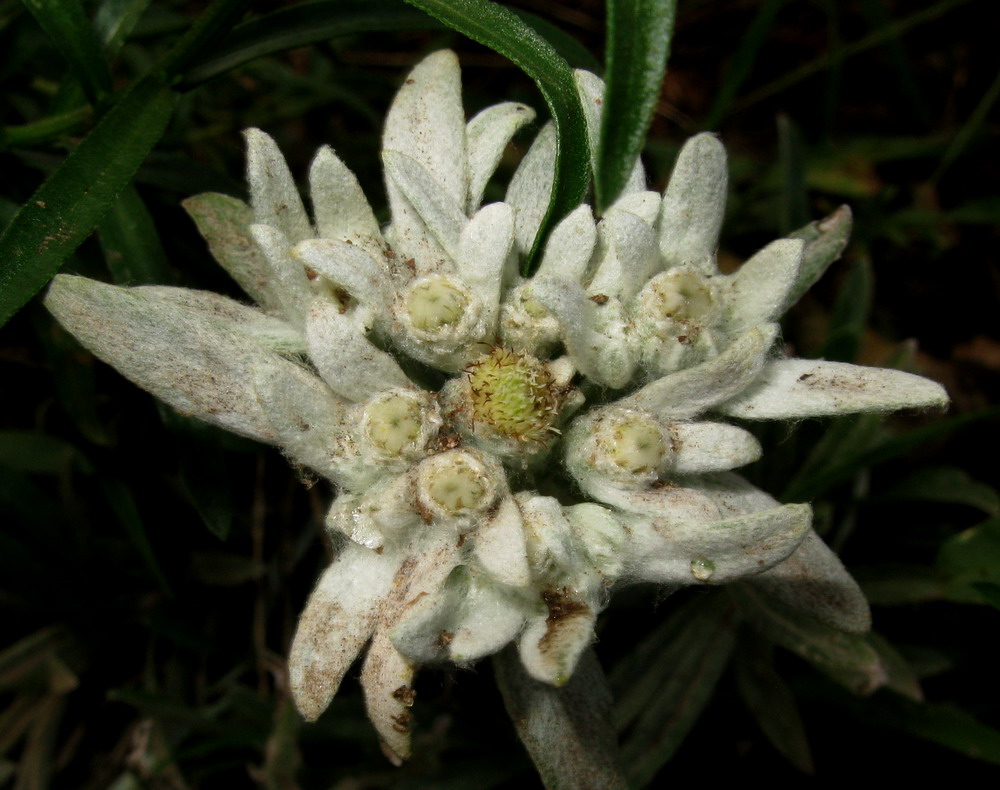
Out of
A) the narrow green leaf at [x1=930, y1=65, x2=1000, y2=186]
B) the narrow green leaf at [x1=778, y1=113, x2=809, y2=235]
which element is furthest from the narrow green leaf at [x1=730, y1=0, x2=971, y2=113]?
the narrow green leaf at [x1=778, y1=113, x2=809, y2=235]

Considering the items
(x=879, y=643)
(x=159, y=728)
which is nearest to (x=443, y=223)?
(x=879, y=643)

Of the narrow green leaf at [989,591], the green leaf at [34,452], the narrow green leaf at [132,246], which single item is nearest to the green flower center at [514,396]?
the narrow green leaf at [132,246]

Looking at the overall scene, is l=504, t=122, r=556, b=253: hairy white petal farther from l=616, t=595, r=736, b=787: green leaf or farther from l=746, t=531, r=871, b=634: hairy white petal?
l=616, t=595, r=736, b=787: green leaf

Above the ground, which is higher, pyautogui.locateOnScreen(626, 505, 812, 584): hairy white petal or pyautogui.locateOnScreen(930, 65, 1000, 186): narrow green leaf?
pyautogui.locateOnScreen(930, 65, 1000, 186): narrow green leaf

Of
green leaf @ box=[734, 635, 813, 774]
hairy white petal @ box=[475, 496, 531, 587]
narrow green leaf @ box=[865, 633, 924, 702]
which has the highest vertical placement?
hairy white petal @ box=[475, 496, 531, 587]

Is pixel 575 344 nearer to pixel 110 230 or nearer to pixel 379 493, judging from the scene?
pixel 379 493

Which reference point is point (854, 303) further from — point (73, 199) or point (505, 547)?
point (73, 199)

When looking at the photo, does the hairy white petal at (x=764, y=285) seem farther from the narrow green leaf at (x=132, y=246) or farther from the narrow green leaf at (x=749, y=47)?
the narrow green leaf at (x=749, y=47)
